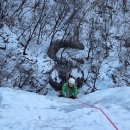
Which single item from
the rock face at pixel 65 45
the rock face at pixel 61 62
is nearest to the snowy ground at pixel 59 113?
the rock face at pixel 61 62

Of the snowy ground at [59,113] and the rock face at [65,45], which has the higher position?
the rock face at [65,45]

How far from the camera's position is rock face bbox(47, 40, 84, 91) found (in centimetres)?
1491

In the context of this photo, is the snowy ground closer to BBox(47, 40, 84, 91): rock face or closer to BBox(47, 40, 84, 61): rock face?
BBox(47, 40, 84, 91): rock face

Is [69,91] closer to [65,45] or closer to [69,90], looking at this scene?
[69,90]

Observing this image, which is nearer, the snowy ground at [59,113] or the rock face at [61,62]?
the snowy ground at [59,113]

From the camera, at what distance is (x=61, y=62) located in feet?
52.1

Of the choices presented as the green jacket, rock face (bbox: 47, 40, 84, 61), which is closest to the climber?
the green jacket

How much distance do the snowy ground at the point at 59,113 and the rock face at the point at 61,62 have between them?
18.9 feet

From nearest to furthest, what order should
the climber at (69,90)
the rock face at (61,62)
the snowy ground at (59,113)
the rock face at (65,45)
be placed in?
the snowy ground at (59,113), the climber at (69,90), the rock face at (61,62), the rock face at (65,45)

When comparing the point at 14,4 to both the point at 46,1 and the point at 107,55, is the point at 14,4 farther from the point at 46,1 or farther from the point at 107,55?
the point at 107,55

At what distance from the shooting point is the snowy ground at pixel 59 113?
6.54m

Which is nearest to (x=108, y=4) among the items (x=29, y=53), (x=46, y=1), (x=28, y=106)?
(x=46, y=1)

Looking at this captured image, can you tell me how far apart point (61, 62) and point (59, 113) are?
8.36 meters

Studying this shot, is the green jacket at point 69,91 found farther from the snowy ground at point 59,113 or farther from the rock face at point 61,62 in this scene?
the rock face at point 61,62
